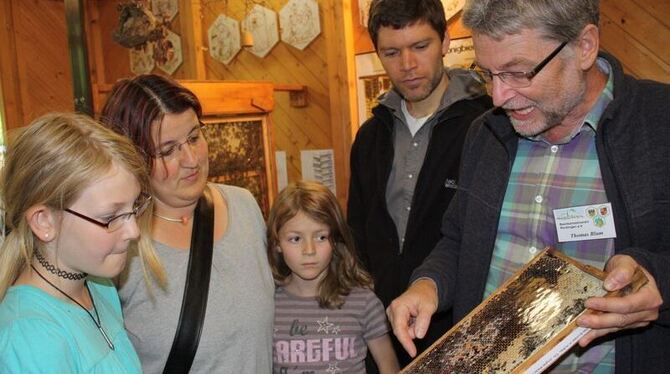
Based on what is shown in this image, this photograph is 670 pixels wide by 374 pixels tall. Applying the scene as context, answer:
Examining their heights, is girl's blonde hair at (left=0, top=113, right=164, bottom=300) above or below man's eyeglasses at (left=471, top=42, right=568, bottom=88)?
below

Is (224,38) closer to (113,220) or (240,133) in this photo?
(240,133)

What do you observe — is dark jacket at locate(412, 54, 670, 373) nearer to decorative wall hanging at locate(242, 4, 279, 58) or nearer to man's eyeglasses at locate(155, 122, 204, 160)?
man's eyeglasses at locate(155, 122, 204, 160)

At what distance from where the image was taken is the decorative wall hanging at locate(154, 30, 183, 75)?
5395mm

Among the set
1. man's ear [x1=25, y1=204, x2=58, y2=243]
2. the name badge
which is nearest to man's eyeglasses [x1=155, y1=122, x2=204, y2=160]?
man's ear [x1=25, y1=204, x2=58, y2=243]

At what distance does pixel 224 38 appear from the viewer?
515cm

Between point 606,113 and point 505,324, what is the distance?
58 cm

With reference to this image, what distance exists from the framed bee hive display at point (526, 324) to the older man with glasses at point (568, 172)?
0.07 meters

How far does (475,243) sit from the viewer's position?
67.2 inches

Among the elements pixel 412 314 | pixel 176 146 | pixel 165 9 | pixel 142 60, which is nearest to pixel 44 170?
pixel 176 146

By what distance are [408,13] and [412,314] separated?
127 centimetres

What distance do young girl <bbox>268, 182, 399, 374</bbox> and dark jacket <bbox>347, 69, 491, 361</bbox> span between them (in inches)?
6.9

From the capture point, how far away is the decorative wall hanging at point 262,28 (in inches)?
187

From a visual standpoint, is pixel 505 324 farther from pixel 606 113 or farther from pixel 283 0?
pixel 283 0

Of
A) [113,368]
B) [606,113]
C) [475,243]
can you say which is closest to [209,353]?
[113,368]
